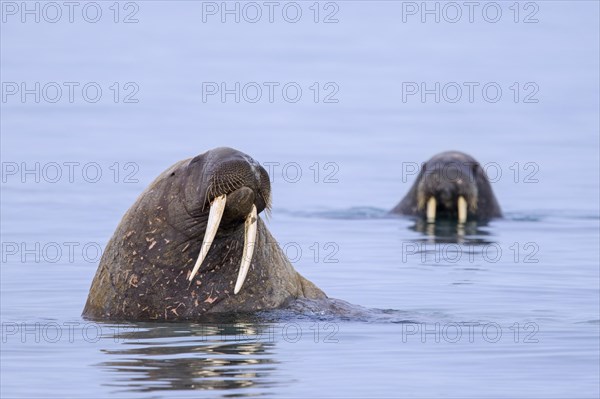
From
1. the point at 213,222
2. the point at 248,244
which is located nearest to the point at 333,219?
the point at 248,244

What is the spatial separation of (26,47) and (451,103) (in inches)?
700

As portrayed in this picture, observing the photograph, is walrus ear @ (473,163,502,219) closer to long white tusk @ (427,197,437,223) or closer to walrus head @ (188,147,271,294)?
long white tusk @ (427,197,437,223)

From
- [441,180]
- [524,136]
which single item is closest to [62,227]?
[441,180]

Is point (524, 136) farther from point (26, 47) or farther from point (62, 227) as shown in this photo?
point (26, 47)

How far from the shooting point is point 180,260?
12.9m

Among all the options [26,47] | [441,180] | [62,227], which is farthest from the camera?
[26,47]

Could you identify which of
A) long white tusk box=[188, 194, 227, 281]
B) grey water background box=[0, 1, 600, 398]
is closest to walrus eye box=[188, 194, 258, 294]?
long white tusk box=[188, 194, 227, 281]

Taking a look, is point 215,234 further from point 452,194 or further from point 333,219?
point 452,194

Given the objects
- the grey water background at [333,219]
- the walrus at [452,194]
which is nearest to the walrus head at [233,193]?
the grey water background at [333,219]

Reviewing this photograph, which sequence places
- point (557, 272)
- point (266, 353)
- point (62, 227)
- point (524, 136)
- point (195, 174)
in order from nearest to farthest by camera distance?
1. point (266, 353)
2. point (195, 174)
3. point (557, 272)
4. point (62, 227)
5. point (524, 136)

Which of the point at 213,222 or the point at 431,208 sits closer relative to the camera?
the point at 213,222

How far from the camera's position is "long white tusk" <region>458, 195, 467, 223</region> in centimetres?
2272

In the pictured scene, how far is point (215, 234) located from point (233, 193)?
421 mm

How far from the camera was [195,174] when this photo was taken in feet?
41.8
